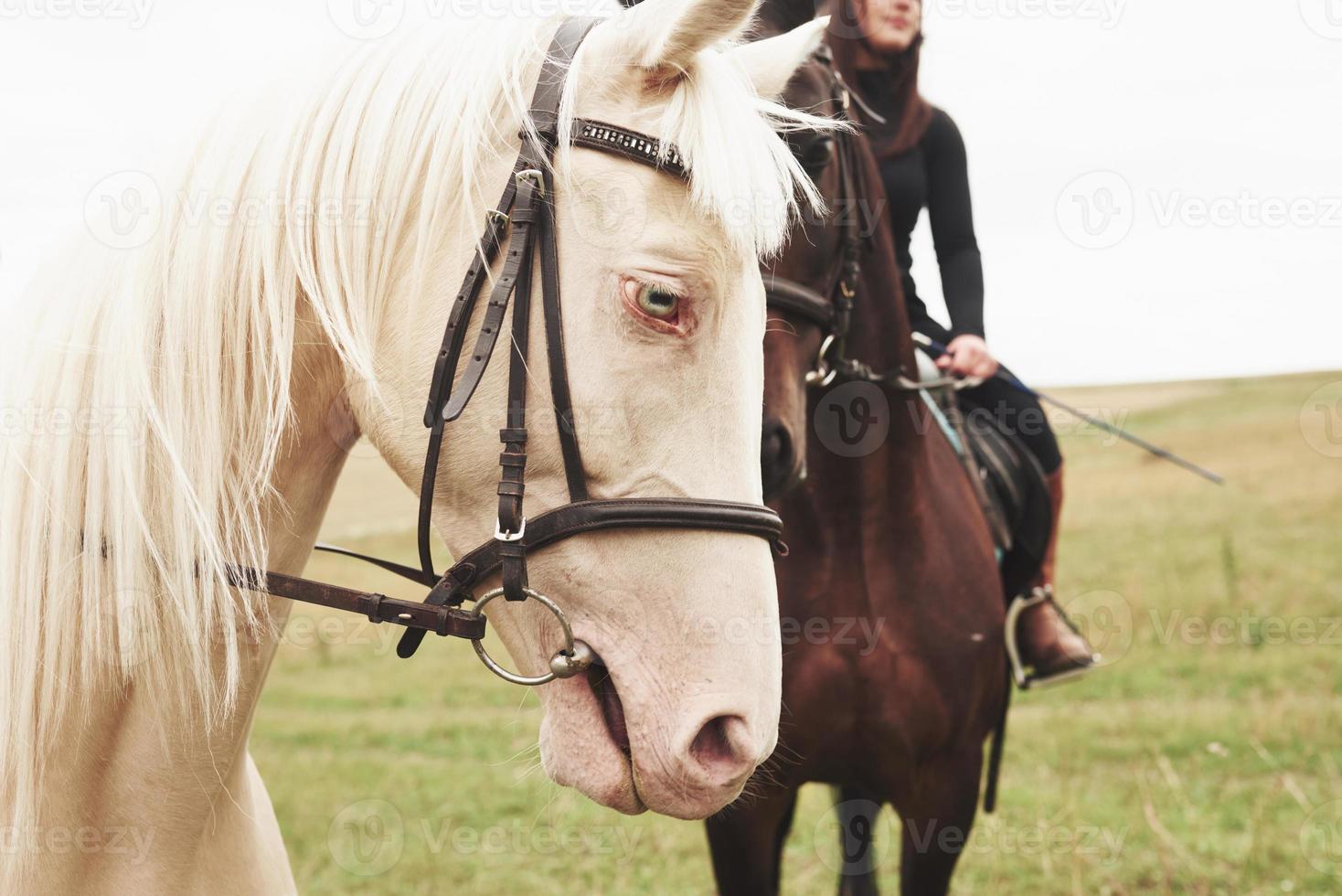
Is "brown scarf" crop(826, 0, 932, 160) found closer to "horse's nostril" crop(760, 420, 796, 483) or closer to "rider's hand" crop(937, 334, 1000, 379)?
"rider's hand" crop(937, 334, 1000, 379)

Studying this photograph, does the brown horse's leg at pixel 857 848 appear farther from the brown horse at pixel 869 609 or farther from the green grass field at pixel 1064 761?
the green grass field at pixel 1064 761

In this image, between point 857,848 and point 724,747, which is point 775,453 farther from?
point 857,848

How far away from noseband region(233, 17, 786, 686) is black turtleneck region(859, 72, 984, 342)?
8.54 ft

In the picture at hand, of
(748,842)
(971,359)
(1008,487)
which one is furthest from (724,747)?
(1008,487)

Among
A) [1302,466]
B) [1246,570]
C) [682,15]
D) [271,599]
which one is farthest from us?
[1302,466]

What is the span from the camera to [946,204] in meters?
4.21

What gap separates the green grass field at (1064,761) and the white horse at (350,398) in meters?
0.46

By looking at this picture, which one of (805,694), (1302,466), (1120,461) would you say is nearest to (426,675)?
(805,694)

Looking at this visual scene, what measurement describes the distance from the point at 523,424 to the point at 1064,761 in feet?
19.3

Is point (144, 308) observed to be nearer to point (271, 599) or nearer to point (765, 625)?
point (271, 599)

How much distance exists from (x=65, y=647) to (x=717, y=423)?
1151 mm

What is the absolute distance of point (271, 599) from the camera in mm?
Result: 1936

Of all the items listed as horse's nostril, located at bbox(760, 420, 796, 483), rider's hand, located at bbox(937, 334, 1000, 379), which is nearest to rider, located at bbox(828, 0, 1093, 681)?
rider's hand, located at bbox(937, 334, 1000, 379)

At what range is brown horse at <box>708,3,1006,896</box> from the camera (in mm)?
3461
